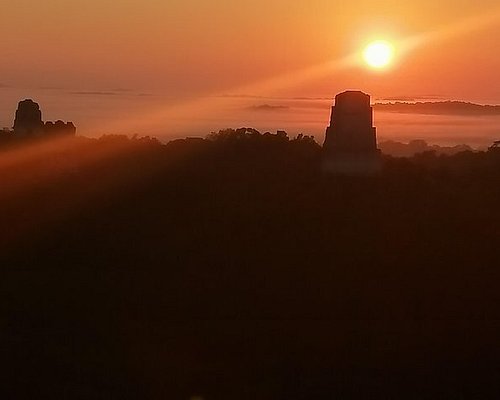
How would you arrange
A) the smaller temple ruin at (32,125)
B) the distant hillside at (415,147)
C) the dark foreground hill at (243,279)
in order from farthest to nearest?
the distant hillside at (415,147), the smaller temple ruin at (32,125), the dark foreground hill at (243,279)

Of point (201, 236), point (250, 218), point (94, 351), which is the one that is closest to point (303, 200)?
point (250, 218)

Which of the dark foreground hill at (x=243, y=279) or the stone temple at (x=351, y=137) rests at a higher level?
the stone temple at (x=351, y=137)

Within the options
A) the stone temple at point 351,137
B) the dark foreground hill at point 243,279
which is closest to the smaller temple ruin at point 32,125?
the dark foreground hill at point 243,279

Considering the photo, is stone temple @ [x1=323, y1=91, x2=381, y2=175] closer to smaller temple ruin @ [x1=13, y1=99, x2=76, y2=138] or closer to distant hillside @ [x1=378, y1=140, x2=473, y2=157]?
smaller temple ruin @ [x1=13, y1=99, x2=76, y2=138]

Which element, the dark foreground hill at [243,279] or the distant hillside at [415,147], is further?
the distant hillside at [415,147]

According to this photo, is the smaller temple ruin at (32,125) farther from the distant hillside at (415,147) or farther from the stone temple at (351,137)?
the distant hillside at (415,147)

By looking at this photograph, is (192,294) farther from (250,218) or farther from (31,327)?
(250,218)

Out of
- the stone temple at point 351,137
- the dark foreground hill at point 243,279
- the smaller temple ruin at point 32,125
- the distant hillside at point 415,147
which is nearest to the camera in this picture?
the dark foreground hill at point 243,279
